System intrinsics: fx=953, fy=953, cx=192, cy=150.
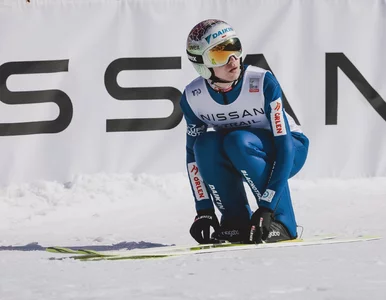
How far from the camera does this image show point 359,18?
7371 millimetres

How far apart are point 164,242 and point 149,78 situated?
2.04 m

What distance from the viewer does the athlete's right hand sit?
489 centimetres

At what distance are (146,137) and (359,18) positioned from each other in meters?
1.89

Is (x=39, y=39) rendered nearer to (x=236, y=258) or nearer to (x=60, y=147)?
(x=60, y=147)

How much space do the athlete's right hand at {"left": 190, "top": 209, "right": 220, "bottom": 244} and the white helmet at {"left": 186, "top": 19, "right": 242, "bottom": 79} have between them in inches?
30.2

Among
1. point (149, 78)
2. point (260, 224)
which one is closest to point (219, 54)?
point (260, 224)

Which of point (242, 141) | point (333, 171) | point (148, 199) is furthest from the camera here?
point (333, 171)

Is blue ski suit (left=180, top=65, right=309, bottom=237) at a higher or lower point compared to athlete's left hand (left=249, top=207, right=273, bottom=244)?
higher

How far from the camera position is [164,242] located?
17.8ft

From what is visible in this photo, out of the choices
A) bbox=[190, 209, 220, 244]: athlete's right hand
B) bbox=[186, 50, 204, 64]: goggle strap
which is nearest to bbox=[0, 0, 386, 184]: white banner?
bbox=[190, 209, 220, 244]: athlete's right hand

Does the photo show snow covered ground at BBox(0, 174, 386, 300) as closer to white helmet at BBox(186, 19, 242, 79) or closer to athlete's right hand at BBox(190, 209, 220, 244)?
athlete's right hand at BBox(190, 209, 220, 244)

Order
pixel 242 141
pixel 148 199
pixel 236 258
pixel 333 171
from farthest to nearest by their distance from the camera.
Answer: pixel 333 171
pixel 148 199
pixel 242 141
pixel 236 258

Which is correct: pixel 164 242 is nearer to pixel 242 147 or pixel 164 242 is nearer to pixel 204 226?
pixel 204 226

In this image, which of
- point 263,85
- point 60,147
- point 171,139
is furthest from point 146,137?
point 263,85
